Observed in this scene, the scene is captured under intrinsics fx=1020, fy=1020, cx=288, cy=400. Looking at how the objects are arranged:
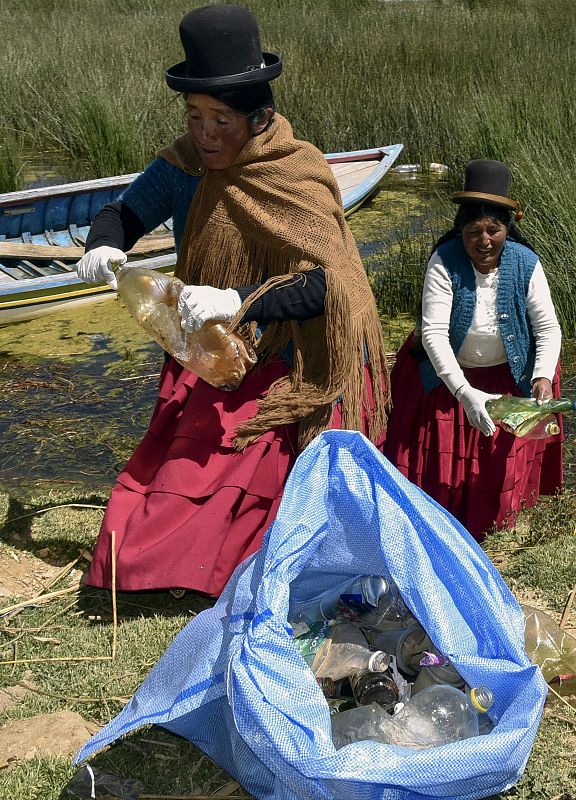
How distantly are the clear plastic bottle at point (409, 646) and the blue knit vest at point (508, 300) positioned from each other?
130 centimetres

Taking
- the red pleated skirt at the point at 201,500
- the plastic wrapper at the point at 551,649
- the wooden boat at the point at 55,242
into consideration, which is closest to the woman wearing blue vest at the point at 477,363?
the red pleated skirt at the point at 201,500

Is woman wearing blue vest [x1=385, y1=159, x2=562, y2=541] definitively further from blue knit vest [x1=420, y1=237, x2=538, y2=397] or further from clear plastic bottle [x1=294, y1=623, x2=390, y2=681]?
clear plastic bottle [x1=294, y1=623, x2=390, y2=681]

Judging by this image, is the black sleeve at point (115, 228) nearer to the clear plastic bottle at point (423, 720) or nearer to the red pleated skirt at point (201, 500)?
the red pleated skirt at point (201, 500)

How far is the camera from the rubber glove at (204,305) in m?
3.02

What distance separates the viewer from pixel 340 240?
129 inches

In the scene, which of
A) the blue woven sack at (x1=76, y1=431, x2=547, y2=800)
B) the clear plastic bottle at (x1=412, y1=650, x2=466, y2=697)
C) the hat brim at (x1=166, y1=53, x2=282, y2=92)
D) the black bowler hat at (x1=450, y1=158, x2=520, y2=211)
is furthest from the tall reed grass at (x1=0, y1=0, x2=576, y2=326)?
the clear plastic bottle at (x1=412, y1=650, x2=466, y2=697)

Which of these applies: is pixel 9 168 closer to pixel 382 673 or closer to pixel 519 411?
pixel 519 411

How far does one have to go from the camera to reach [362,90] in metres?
11.0

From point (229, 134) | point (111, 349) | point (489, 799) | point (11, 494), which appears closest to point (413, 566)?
point (489, 799)

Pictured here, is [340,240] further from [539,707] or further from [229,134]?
[539,707]

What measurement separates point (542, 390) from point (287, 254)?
1.05 meters

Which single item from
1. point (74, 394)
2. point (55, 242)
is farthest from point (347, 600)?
point (55, 242)

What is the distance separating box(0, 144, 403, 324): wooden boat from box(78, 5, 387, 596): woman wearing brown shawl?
370 centimetres

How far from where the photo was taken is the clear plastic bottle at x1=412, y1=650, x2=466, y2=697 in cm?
251
